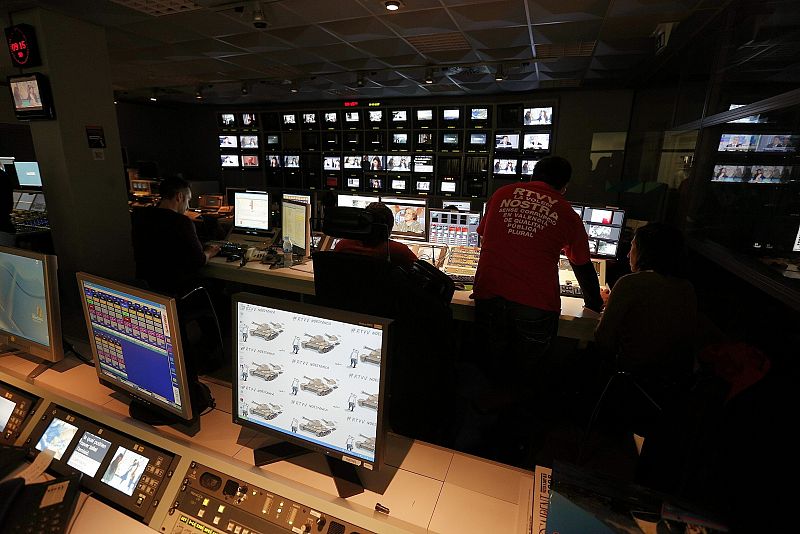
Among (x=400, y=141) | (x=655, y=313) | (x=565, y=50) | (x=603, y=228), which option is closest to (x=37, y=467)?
(x=655, y=313)

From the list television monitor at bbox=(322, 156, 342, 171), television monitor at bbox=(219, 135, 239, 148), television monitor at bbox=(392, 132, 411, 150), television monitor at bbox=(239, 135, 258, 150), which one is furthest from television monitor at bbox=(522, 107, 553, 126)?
television monitor at bbox=(219, 135, 239, 148)

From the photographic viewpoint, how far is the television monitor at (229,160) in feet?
27.6

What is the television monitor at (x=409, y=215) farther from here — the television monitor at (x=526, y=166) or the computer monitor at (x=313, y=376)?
the television monitor at (x=526, y=166)

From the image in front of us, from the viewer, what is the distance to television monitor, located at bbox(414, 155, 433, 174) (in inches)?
269

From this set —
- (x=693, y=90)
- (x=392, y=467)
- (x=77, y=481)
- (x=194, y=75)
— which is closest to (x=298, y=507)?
(x=392, y=467)

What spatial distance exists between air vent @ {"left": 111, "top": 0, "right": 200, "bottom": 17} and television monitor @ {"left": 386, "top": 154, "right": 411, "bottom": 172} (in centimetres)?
425

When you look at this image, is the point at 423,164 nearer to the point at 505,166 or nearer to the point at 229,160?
the point at 505,166

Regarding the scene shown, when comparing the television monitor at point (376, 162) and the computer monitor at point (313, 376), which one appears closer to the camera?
the computer monitor at point (313, 376)

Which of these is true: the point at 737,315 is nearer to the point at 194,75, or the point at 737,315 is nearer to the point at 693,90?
the point at 693,90

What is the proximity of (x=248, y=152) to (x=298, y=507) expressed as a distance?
331 inches

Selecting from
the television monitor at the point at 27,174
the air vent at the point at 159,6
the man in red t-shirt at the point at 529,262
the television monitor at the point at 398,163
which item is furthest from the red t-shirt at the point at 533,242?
the television monitor at the point at 27,174

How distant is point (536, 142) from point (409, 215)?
12.6 feet

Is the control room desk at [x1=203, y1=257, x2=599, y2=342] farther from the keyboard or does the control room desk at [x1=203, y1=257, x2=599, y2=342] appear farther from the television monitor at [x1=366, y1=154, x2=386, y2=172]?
the television monitor at [x1=366, y1=154, x2=386, y2=172]

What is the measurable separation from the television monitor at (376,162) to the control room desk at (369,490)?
6.41 m
